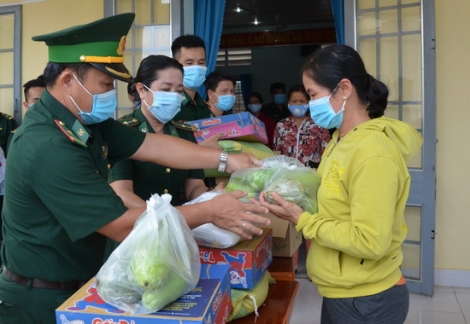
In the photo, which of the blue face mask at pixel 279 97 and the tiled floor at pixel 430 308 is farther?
the blue face mask at pixel 279 97

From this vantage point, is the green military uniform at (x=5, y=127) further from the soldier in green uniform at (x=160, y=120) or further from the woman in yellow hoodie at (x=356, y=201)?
the woman in yellow hoodie at (x=356, y=201)

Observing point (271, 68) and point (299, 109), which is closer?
point (299, 109)

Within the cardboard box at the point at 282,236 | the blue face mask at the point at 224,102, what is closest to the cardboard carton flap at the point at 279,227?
the cardboard box at the point at 282,236

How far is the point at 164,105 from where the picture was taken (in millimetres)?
2004

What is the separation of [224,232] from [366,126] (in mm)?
513

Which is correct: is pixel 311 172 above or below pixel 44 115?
below

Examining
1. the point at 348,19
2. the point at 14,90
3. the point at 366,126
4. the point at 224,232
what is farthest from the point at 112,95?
the point at 14,90

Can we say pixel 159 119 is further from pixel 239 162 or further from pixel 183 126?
pixel 239 162

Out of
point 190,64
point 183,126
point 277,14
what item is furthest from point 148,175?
point 277,14

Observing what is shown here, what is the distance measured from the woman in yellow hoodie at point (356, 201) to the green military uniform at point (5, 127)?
11.0 ft

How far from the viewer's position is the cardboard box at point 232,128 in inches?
90.7

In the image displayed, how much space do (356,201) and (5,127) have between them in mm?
3672

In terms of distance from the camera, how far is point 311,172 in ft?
4.92

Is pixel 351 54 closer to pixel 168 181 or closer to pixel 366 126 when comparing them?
pixel 366 126
